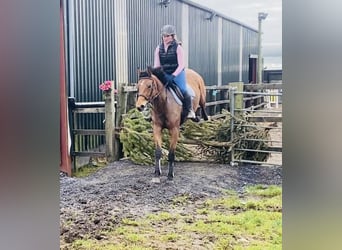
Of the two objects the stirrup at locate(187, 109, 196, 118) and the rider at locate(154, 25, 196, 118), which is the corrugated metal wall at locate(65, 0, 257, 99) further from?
the stirrup at locate(187, 109, 196, 118)

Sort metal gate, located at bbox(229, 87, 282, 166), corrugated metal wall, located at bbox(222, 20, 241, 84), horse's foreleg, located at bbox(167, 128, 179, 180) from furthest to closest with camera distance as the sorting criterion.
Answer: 1. horse's foreleg, located at bbox(167, 128, 179, 180)
2. corrugated metal wall, located at bbox(222, 20, 241, 84)
3. metal gate, located at bbox(229, 87, 282, 166)

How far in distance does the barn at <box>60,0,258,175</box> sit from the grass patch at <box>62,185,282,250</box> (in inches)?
17.8

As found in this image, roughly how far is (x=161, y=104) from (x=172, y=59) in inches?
8.5

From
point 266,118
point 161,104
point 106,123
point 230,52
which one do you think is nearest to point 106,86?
point 106,123

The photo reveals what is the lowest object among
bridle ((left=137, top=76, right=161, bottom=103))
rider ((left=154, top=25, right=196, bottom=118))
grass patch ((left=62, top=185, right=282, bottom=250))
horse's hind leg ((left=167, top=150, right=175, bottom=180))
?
grass patch ((left=62, top=185, right=282, bottom=250))

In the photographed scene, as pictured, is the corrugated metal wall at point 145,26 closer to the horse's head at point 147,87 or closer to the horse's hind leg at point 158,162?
the horse's head at point 147,87

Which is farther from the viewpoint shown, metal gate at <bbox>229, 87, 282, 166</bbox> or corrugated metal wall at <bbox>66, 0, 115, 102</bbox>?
corrugated metal wall at <bbox>66, 0, 115, 102</bbox>

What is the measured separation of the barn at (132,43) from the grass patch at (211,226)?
17.8 inches

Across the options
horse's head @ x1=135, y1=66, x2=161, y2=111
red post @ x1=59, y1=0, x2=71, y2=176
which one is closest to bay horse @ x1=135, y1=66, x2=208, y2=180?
horse's head @ x1=135, y1=66, x2=161, y2=111

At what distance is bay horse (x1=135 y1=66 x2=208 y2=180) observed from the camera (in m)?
1.95

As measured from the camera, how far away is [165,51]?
1931 mm
